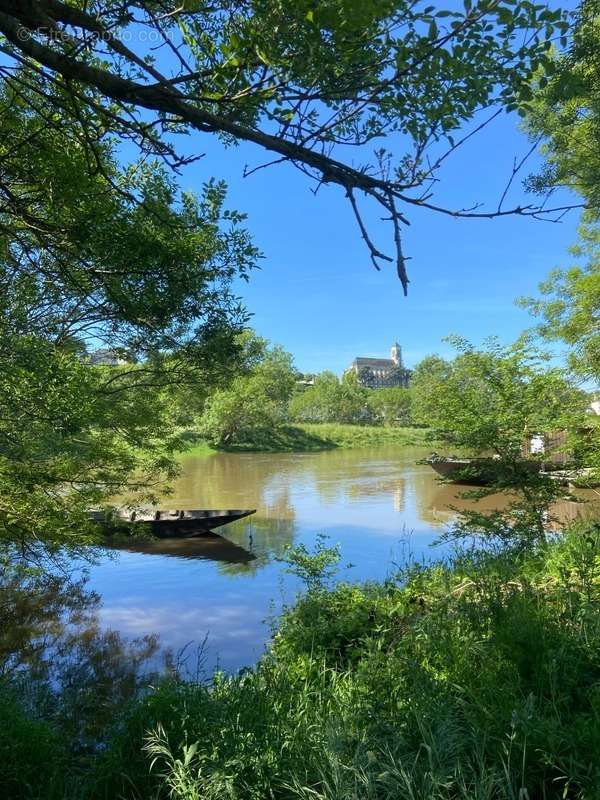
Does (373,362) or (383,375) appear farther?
(373,362)

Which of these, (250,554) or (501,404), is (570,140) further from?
(250,554)

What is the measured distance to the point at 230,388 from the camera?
6.07 meters

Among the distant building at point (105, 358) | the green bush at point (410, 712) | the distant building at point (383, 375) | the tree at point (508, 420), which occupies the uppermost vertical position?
the distant building at point (383, 375)

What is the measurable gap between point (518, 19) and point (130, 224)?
2894 mm

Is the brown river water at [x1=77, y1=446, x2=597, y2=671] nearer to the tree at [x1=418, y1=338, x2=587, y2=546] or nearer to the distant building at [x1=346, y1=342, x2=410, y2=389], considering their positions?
the tree at [x1=418, y1=338, x2=587, y2=546]

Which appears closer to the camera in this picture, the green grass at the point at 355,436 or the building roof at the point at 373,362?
the green grass at the point at 355,436

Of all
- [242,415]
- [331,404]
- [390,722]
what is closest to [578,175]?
[390,722]

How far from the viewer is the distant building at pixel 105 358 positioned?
18.5ft

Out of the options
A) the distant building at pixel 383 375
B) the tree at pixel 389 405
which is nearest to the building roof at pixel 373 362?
the distant building at pixel 383 375

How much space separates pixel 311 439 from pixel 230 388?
3678cm

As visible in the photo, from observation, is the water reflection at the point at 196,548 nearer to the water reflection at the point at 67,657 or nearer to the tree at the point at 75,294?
the water reflection at the point at 67,657

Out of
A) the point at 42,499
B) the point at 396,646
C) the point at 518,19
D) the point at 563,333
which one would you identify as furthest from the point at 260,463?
Answer: the point at 518,19

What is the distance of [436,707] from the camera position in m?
2.32

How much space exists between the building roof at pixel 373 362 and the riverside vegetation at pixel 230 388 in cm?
9824
